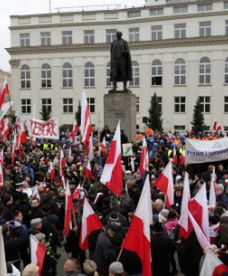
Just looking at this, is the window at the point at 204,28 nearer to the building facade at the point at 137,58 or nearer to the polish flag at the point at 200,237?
the building facade at the point at 137,58

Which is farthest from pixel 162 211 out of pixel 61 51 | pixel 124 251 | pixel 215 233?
pixel 61 51

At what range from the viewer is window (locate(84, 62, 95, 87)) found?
51.2m

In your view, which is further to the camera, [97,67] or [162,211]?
[97,67]

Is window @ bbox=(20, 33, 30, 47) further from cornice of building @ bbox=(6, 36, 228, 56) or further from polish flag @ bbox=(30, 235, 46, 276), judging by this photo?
polish flag @ bbox=(30, 235, 46, 276)

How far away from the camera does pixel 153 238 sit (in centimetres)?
659

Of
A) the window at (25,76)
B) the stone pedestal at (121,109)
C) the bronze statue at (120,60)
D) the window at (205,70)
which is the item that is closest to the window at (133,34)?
the window at (205,70)

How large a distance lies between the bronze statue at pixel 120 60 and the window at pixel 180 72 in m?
31.4

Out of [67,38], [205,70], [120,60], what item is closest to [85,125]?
[120,60]

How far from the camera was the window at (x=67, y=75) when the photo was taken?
5181 centimetres

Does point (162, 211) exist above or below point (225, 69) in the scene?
below

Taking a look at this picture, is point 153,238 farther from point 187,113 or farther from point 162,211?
point 187,113

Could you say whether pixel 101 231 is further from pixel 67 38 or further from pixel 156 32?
pixel 67 38

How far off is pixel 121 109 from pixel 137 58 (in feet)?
108

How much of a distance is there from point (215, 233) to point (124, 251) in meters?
1.70
